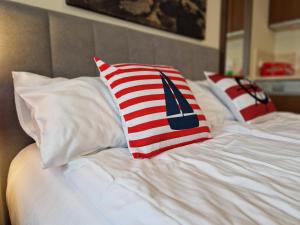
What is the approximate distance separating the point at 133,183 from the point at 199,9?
1685 millimetres

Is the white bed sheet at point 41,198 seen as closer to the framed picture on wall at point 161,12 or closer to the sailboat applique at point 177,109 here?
the sailboat applique at point 177,109

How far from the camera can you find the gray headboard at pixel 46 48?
0.84 meters

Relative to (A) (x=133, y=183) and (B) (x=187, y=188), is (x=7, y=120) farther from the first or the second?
(B) (x=187, y=188)

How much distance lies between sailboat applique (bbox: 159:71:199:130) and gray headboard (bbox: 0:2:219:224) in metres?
0.42

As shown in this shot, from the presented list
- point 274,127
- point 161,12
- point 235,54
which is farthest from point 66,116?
point 235,54

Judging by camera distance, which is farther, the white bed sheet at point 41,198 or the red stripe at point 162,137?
the red stripe at point 162,137

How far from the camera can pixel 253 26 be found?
2.77 meters

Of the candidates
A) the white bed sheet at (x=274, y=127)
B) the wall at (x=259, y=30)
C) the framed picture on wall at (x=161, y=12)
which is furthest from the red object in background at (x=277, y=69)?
the white bed sheet at (x=274, y=127)

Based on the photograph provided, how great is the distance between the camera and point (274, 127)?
109 centimetres

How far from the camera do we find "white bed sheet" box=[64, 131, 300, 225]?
40 centimetres

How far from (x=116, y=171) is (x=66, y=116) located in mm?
255

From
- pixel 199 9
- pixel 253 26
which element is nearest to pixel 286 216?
pixel 199 9

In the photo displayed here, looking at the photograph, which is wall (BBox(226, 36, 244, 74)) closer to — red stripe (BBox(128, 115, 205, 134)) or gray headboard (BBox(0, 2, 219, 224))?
gray headboard (BBox(0, 2, 219, 224))

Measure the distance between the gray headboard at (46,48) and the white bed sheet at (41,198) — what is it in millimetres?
105
